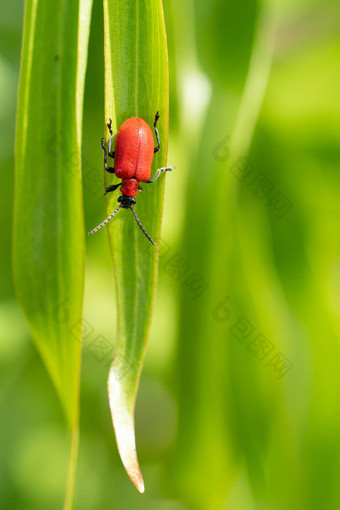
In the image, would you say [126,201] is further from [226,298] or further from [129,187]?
[226,298]

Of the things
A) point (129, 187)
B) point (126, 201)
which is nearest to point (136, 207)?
point (126, 201)

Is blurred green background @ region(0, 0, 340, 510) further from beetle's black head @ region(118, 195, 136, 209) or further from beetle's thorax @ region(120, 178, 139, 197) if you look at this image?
beetle's black head @ region(118, 195, 136, 209)

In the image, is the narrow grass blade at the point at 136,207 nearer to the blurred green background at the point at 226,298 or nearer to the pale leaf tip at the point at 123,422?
the pale leaf tip at the point at 123,422

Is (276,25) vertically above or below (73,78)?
above

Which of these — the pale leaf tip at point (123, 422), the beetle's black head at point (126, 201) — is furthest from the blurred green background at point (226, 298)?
the pale leaf tip at point (123, 422)

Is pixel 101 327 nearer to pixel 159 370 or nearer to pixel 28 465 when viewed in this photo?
pixel 159 370

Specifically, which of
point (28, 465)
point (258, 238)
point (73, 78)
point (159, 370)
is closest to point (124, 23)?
point (73, 78)

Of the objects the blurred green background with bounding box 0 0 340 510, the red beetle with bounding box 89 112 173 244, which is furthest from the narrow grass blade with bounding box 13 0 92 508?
the blurred green background with bounding box 0 0 340 510
